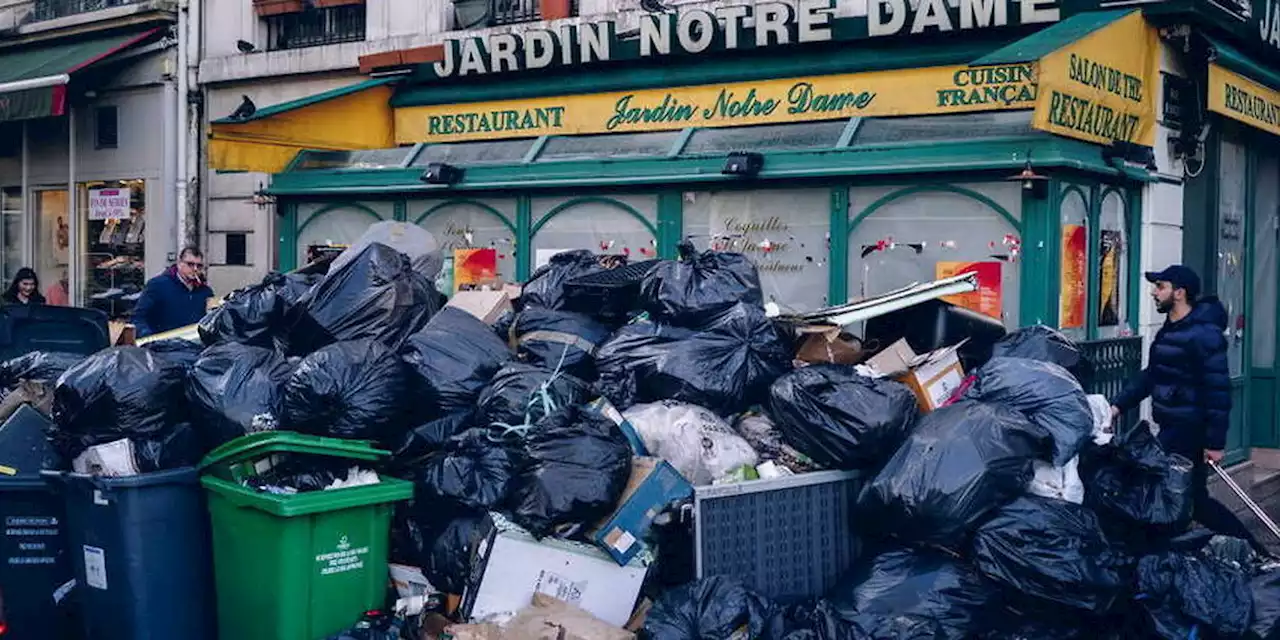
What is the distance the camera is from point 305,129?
1159cm

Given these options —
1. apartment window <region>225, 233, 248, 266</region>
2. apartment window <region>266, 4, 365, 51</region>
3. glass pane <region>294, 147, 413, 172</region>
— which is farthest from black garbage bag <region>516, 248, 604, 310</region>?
apartment window <region>225, 233, 248, 266</region>

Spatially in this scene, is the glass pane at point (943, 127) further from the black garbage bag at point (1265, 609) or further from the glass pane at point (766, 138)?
the black garbage bag at point (1265, 609)

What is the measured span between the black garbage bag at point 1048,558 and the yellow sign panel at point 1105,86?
2.77m

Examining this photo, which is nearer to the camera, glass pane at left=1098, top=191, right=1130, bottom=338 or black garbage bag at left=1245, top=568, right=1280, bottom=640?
black garbage bag at left=1245, top=568, right=1280, bottom=640

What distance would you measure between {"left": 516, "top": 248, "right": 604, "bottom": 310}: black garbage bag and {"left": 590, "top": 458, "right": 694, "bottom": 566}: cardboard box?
1822 mm

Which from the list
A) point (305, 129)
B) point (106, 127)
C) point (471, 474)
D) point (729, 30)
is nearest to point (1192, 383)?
point (471, 474)

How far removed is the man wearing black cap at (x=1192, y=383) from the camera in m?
6.86

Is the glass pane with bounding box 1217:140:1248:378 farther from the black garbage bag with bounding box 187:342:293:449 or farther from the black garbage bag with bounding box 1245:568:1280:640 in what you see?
the black garbage bag with bounding box 187:342:293:449

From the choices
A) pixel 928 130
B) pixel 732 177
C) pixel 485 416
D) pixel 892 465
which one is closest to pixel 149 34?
pixel 732 177

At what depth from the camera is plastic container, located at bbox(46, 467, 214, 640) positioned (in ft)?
16.8

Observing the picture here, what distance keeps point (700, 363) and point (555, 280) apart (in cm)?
138

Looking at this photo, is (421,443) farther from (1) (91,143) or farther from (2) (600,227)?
(1) (91,143)

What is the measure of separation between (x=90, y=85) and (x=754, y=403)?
10.6 metres

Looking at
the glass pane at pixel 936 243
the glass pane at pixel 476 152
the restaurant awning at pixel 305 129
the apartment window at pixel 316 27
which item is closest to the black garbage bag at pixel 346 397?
the glass pane at pixel 936 243
